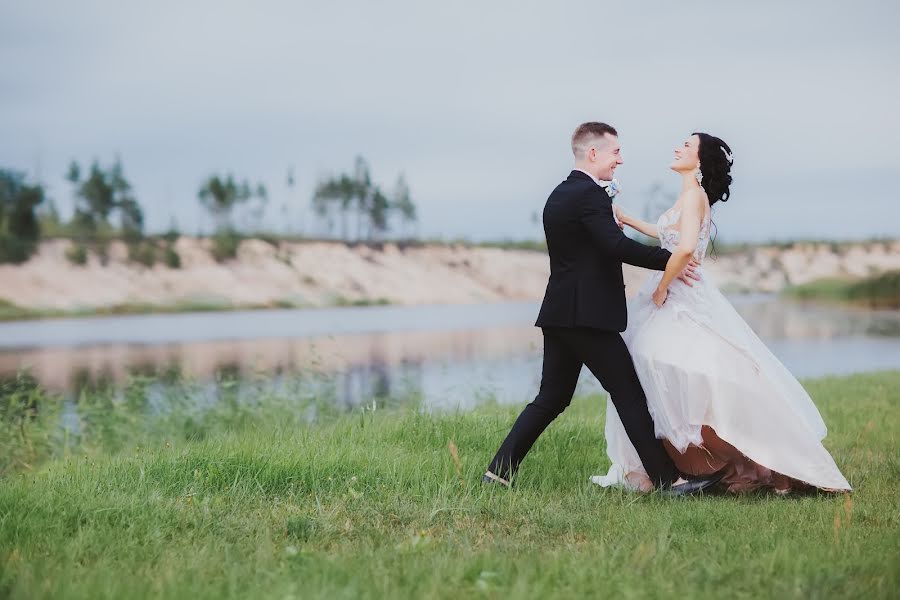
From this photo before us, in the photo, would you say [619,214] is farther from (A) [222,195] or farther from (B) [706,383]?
(A) [222,195]

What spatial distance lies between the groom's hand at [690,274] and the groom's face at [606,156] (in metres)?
0.84

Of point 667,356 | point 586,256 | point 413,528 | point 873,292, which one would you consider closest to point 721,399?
point 667,356

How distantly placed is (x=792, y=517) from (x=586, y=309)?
177 centimetres

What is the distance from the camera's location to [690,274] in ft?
20.9

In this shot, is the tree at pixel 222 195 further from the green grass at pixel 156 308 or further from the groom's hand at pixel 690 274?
the groom's hand at pixel 690 274

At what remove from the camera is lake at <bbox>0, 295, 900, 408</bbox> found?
625 inches

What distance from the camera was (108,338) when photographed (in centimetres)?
3631

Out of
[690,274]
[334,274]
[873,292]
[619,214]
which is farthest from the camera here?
[334,274]

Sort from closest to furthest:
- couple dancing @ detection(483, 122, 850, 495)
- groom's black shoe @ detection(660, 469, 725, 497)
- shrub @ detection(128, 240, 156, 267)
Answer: couple dancing @ detection(483, 122, 850, 495) < groom's black shoe @ detection(660, 469, 725, 497) < shrub @ detection(128, 240, 156, 267)

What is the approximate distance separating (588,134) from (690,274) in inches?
47.3

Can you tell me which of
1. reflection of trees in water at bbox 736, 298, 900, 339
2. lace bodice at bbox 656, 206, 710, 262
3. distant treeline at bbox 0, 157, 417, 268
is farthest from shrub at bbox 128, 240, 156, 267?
lace bodice at bbox 656, 206, 710, 262

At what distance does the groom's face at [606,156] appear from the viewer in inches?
243

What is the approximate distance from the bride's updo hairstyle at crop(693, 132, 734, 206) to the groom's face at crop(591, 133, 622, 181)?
710 millimetres

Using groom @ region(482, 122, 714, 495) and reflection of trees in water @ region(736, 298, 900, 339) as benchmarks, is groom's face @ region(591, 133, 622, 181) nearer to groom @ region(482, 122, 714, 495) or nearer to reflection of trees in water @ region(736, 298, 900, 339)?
groom @ region(482, 122, 714, 495)
